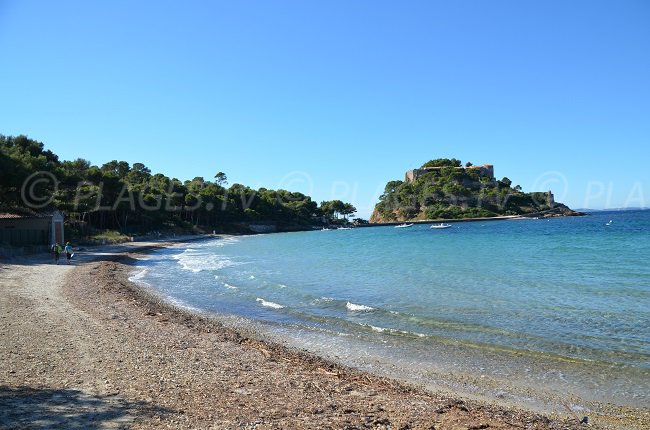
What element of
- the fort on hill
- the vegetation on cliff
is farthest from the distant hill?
the vegetation on cliff

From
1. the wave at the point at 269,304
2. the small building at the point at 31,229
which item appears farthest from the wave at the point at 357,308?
the small building at the point at 31,229

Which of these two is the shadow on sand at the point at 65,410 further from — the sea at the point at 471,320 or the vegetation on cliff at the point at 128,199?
the vegetation on cliff at the point at 128,199

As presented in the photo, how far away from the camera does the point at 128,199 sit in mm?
65688

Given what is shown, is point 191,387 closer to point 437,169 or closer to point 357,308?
point 357,308

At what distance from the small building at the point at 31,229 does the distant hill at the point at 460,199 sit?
419ft

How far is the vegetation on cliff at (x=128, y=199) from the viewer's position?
37.1 metres

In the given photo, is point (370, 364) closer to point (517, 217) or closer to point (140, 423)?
point (140, 423)

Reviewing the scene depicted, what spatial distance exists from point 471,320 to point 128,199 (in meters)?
62.4

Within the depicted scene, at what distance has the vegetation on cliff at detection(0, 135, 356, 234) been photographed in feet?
122

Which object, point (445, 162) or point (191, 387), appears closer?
point (191, 387)

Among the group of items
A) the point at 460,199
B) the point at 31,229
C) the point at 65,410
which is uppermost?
the point at 460,199

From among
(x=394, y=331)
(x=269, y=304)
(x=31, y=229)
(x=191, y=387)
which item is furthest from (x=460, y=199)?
(x=191, y=387)

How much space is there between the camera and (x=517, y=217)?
470ft

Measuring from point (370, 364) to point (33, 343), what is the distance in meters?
6.63
